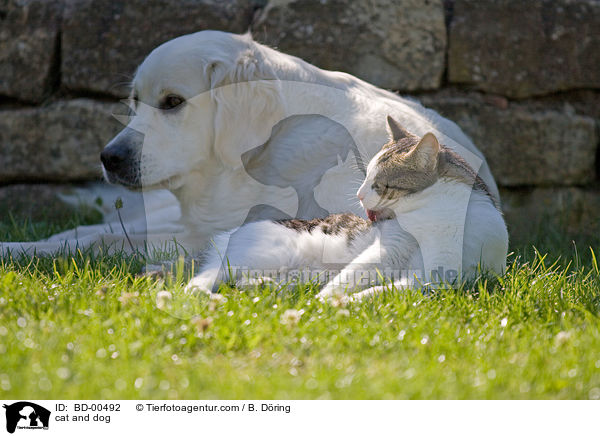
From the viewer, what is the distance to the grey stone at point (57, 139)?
4.44m

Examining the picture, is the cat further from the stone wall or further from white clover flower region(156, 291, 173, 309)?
the stone wall

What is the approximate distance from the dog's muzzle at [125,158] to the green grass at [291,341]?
0.73 m

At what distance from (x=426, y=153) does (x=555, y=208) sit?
2.55 m

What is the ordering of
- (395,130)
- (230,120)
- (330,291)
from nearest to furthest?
(330,291)
(395,130)
(230,120)

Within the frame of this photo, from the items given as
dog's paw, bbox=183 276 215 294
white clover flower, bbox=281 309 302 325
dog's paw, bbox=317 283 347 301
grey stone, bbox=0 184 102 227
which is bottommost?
grey stone, bbox=0 184 102 227

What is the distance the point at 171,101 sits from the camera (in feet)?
10.1

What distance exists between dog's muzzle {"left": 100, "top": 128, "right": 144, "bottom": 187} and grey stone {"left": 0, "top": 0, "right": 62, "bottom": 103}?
5.78ft

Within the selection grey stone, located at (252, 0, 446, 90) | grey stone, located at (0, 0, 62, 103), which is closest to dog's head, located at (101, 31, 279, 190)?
grey stone, located at (252, 0, 446, 90)

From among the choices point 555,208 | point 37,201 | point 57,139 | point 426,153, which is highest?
point 426,153

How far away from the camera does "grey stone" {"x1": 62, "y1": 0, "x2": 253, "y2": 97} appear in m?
4.30

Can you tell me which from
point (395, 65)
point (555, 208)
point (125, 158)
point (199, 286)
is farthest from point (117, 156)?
point (555, 208)
